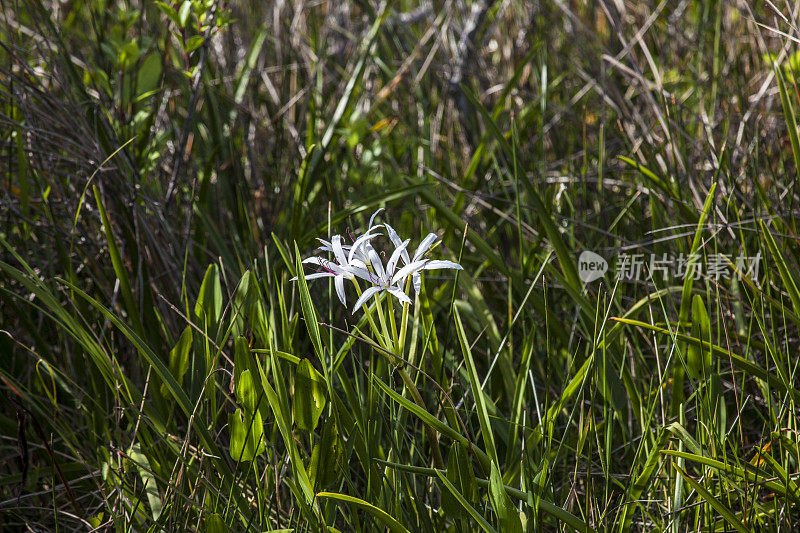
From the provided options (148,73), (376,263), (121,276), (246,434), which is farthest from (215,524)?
(148,73)

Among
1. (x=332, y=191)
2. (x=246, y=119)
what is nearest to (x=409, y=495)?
(x=332, y=191)

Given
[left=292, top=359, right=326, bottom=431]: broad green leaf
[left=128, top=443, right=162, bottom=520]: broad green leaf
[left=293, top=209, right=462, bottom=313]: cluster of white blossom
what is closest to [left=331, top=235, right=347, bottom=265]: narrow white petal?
[left=293, top=209, right=462, bottom=313]: cluster of white blossom

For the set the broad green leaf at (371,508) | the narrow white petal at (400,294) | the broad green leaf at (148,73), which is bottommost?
the broad green leaf at (371,508)

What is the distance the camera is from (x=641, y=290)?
1476 millimetres

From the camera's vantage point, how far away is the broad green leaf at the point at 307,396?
2.71 ft

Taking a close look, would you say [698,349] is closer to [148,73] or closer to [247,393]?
[247,393]

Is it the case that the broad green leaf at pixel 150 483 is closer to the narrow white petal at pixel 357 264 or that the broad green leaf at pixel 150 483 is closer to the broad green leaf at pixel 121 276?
the broad green leaf at pixel 121 276

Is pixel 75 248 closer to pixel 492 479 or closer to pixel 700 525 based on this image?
pixel 492 479

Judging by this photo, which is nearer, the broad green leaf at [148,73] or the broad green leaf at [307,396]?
the broad green leaf at [307,396]

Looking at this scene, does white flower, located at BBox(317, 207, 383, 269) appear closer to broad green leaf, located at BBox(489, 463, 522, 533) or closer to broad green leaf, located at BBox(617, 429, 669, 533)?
broad green leaf, located at BBox(489, 463, 522, 533)

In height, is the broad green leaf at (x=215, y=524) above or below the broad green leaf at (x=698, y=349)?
above

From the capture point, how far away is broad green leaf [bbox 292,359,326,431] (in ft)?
2.71

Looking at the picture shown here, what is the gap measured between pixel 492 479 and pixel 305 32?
2637 mm

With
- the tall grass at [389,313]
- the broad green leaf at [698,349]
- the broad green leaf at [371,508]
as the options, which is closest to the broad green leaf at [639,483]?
the tall grass at [389,313]
